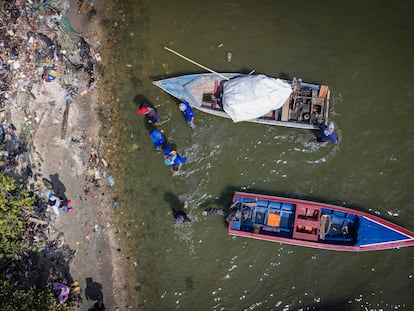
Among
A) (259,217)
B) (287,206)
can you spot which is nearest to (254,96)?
(287,206)

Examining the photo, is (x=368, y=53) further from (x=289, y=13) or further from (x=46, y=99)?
(x=46, y=99)

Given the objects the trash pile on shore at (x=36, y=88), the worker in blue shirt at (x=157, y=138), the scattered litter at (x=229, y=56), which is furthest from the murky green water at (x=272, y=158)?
the trash pile on shore at (x=36, y=88)

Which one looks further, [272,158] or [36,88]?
[36,88]

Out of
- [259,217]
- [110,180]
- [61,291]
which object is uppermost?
[110,180]

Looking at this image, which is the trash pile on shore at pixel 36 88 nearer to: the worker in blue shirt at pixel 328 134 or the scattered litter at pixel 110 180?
the scattered litter at pixel 110 180

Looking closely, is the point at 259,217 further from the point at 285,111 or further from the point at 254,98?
the point at 254,98

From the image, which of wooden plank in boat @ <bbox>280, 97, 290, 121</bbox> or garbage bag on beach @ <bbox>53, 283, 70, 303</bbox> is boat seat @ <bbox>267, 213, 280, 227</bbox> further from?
garbage bag on beach @ <bbox>53, 283, 70, 303</bbox>

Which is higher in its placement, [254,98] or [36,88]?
[254,98]

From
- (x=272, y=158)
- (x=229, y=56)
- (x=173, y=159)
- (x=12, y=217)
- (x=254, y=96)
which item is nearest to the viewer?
(x=12, y=217)

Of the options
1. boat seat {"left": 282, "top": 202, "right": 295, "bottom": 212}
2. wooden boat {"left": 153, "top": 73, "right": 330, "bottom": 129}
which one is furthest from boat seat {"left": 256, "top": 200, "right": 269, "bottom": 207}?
wooden boat {"left": 153, "top": 73, "right": 330, "bottom": 129}
